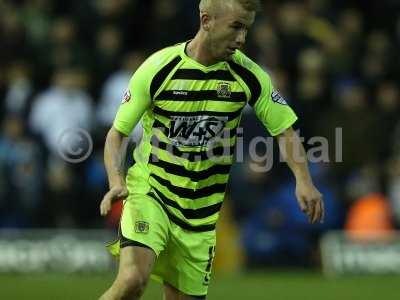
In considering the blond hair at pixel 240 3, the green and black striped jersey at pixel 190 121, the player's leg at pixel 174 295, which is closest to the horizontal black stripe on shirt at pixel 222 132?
the green and black striped jersey at pixel 190 121

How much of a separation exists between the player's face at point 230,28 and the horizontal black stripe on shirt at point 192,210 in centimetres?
95

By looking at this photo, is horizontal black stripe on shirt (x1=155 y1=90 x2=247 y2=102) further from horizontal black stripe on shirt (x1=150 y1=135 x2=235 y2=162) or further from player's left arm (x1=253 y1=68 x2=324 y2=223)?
horizontal black stripe on shirt (x1=150 y1=135 x2=235 y2=162)

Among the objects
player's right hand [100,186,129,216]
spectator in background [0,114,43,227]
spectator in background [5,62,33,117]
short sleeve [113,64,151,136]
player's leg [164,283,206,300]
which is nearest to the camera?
player's right hand [100,186,129,216]

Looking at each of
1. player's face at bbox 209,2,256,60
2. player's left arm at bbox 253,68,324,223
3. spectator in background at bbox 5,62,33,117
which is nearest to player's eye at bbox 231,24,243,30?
player's face at bbox 209,2,256,60

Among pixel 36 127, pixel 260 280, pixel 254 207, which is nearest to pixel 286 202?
pixel 254 207

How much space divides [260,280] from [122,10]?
435 cm

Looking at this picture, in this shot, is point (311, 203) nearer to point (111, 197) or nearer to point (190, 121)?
point (190, 121)

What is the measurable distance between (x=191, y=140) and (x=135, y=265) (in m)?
0.93

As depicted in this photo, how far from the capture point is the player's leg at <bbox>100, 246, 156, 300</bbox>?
653 cm

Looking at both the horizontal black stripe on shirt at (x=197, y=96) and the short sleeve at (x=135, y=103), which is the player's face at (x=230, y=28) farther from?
the short sleeve at (x=135, y=103)

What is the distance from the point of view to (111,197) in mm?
6398

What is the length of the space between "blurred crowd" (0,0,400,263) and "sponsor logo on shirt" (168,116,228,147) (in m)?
5.92

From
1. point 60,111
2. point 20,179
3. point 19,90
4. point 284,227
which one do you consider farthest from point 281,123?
point 19,90

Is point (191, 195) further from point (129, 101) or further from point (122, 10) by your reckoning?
point (122, 10)
